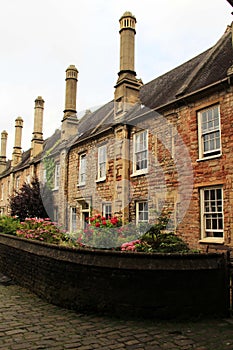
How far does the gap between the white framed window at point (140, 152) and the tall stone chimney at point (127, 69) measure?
2.04m

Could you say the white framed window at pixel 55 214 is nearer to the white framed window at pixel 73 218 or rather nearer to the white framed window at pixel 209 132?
the white framed window at pixel 73 218

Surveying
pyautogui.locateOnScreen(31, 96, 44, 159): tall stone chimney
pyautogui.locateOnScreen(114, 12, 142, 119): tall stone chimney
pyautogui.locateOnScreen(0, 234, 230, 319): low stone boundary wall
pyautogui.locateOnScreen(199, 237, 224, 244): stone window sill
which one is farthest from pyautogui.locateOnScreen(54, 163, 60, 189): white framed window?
pyautogui.locateOnScreen(0, 234, 230, 319): low stone boundary wall

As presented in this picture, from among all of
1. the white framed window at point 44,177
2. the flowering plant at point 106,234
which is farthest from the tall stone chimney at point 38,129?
the flowering plant at point 106,234

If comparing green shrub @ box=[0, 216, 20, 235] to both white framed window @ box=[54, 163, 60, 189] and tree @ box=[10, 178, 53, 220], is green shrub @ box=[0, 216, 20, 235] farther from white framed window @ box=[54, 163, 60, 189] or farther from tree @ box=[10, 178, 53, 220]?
white framed window @ box=[54, 163, 60, 189]

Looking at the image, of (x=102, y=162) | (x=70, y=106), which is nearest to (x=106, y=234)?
(x=102, y=162)

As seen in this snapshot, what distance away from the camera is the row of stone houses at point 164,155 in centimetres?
1070

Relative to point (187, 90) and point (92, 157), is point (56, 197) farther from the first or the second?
point (187, 90)

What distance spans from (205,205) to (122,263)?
6.22 m

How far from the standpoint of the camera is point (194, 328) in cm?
516

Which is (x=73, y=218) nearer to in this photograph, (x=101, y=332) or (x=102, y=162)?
(x=102, y=162)

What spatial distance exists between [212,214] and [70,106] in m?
13.7

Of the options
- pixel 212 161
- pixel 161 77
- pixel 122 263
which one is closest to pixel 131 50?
pixel 161 77

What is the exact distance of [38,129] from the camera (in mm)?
26766

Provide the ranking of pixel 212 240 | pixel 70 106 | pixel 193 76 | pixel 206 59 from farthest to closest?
1. pixel 70 106
2. pixel 206 59
3. pixel 193 76
4. pixel 212 240
